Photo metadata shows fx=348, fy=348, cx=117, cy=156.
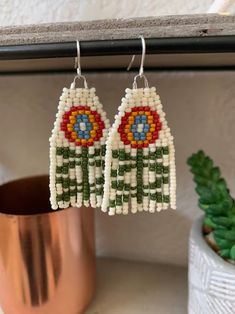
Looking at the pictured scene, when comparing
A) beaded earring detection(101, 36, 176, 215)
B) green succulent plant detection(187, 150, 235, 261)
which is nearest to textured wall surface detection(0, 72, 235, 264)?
green succulent plant detection(187, 150, 235, 261)

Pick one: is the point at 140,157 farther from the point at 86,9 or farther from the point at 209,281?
the point at 86,9

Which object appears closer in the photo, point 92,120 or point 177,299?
point 92,120

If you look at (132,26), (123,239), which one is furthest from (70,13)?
(123,239)

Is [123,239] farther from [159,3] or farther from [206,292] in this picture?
A: [159,3]

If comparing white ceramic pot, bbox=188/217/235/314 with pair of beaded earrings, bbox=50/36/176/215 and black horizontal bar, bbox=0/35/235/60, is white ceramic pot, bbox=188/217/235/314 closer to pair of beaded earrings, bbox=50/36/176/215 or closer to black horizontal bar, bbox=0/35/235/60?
pair of beaded earrings, bbox=50/36/176/215

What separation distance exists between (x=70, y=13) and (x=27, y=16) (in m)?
0.07

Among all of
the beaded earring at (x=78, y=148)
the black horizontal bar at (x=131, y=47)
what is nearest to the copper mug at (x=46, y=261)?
the beaded earring at (x=78, y=148)

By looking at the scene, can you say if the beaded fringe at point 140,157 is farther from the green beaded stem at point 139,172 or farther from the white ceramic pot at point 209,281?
the white ceramic pot at point 209,281

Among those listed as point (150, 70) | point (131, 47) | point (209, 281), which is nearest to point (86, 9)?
point (150, 70)

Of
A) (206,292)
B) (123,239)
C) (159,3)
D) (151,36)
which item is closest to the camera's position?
(151,36)

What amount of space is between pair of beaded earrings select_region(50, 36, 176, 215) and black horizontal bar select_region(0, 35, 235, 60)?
0.03m

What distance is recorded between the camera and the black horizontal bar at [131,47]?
281mm

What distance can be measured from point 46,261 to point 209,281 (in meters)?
0.19

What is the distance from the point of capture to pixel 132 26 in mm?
301
